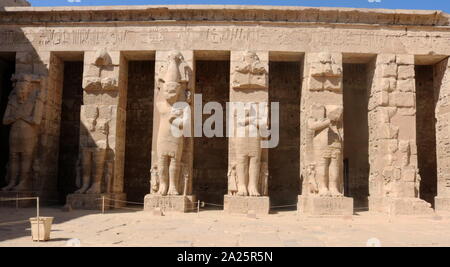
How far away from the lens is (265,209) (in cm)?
1007

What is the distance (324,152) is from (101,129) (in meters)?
5.60

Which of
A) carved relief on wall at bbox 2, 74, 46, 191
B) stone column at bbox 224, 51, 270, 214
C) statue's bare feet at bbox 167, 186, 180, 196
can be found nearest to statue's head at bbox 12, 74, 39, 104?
carved relief on wall at bbox 2, 74, 46, 191

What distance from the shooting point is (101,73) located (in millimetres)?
11141

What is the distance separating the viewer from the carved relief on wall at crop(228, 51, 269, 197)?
10.3 meters

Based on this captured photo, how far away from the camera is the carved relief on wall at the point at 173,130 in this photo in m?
10.3

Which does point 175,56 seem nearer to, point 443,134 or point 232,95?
point 232,95

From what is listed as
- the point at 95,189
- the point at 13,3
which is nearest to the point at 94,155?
the point at 95,189

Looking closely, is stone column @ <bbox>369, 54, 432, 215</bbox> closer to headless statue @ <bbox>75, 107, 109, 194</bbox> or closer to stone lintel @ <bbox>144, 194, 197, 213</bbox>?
stone lintel @ <bbox>144, 194, 197, 213</bbox>

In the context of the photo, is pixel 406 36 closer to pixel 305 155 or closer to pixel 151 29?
pixel 305 155

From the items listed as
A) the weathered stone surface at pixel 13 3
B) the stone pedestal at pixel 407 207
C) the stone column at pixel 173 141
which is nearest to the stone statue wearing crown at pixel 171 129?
the stone column at pixel 173 141

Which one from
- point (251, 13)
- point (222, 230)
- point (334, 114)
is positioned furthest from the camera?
point (251, 13)

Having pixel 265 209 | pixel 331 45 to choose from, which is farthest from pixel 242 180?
pixel 331 45

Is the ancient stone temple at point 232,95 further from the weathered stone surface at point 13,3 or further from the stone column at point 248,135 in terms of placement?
the weathered stone surface at point 13,3

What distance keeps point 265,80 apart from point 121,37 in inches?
155
